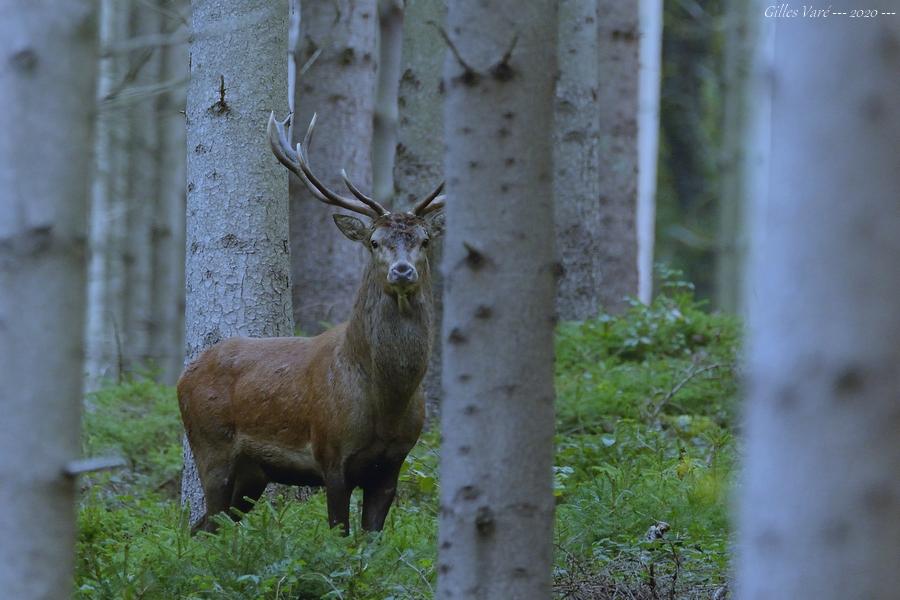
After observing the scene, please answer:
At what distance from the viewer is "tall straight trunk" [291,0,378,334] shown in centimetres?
1096

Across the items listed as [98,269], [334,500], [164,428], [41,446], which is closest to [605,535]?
[334,500]

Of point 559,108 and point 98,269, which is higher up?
point 559,108

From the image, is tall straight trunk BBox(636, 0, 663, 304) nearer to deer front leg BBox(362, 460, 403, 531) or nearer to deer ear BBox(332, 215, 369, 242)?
deer ear BBox(332, 215, 369, 242)

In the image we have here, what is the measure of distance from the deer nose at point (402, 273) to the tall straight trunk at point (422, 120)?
2.96 metres

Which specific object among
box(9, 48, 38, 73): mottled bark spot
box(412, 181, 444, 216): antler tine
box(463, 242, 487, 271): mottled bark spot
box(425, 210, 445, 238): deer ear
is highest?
box(9, 48, 38, 73): mottled bark spot

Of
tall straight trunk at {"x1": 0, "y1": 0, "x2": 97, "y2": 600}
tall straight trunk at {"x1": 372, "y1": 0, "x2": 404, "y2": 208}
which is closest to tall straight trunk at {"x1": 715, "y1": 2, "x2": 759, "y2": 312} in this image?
tall straight trunk at {"x1": 372, "y1": 0, "x2": 404, "y2": 208}

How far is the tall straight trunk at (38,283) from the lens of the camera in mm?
2879

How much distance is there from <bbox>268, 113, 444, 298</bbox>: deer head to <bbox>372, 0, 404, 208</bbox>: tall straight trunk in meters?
8.62

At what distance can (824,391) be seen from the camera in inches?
93.0

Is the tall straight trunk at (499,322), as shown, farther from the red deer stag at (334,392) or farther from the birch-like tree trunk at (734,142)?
the birch-like tree trunk at (734,142)

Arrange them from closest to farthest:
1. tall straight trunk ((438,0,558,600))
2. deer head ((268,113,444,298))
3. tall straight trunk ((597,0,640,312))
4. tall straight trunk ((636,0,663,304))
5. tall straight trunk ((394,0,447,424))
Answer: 1. tall straight trunk ((438,0,558,600))
2. deer head ((268,113,444,298))
3. tall straight trunk ((394,0,447,424))
4. tall straight trunk ((597,0,640,312))
5. tall straight trunk ((636,0,663,304))

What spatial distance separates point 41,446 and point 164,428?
690 centimetres

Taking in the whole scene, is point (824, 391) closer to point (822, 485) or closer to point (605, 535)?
point (822, 485)

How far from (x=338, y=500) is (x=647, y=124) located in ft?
42.4
